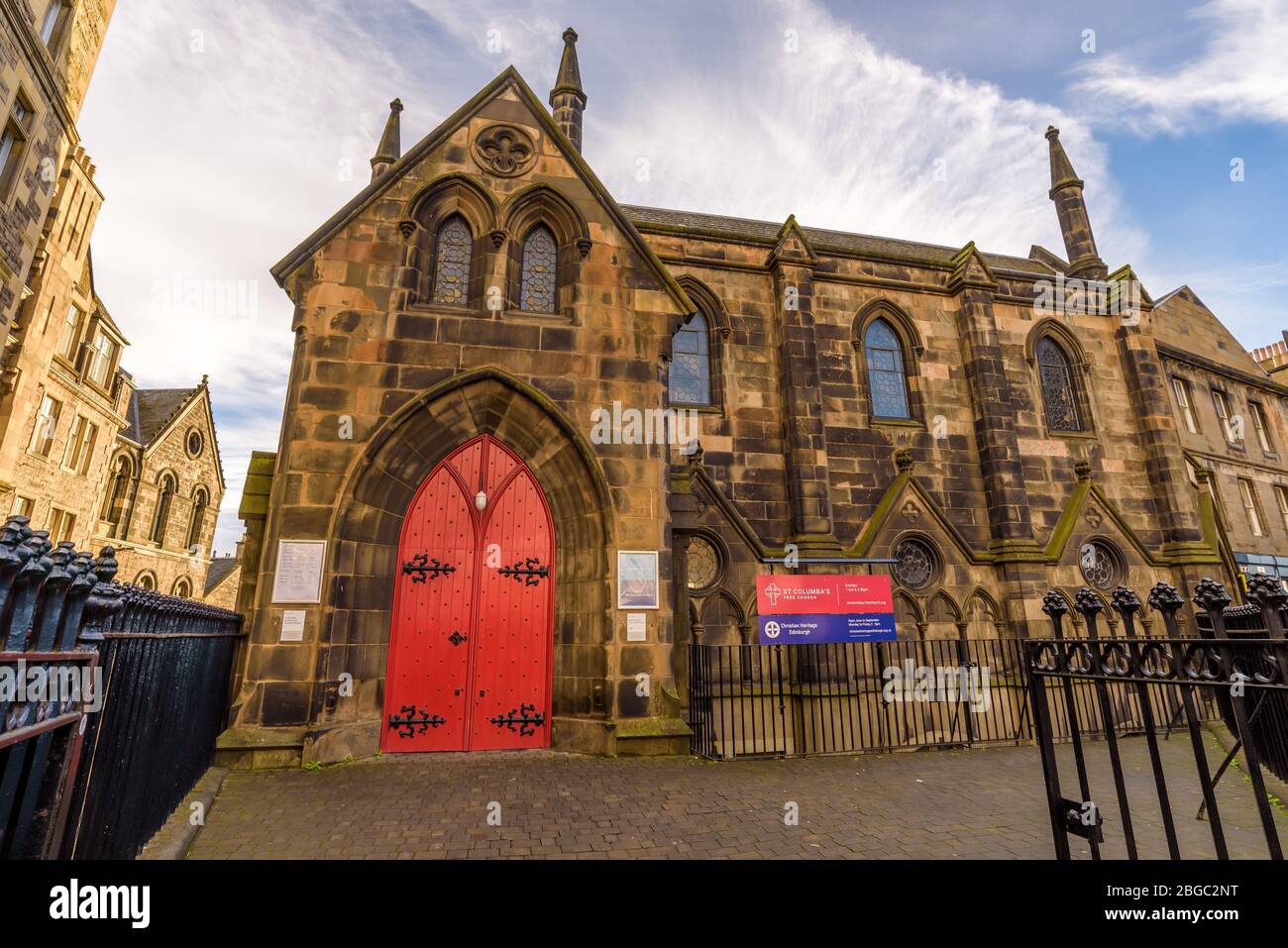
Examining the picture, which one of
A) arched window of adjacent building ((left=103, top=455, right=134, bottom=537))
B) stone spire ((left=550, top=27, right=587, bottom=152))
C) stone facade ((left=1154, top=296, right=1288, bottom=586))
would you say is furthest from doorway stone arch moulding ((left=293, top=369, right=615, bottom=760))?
arched window of adjacent building ((left=103, top=455, right=134, bottom=537))

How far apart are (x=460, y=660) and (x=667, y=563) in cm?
294

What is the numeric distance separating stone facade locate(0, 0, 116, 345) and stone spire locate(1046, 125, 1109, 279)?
26761 millimetres

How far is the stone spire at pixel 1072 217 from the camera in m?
16.5

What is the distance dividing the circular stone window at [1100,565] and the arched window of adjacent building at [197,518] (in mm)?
36989

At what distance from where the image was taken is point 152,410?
30.6 m

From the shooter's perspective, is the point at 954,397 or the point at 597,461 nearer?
the point at 597,461

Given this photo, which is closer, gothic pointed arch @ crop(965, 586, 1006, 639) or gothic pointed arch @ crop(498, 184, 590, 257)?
gothic pointed arch @ crop(498, 184, 590, 257)

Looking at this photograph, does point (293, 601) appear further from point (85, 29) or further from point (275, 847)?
point (85, 29)

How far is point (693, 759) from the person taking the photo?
23.1 feet

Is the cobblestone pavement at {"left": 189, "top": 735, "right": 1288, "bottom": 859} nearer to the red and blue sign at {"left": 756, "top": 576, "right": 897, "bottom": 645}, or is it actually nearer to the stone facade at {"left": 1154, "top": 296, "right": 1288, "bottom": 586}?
the red and blue sign at {"left": 756, "top": 576, "right": 897, "bottom": 645}

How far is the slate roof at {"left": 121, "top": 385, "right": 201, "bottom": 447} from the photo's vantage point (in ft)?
93.1

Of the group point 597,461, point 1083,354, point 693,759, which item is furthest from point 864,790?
point 1083,354

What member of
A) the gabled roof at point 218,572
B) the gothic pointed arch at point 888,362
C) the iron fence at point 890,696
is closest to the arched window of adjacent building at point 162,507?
the gabled roof at point 218,572
